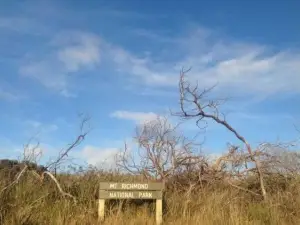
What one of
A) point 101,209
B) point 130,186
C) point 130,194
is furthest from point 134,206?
point 101,209

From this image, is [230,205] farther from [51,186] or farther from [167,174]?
[51,186]

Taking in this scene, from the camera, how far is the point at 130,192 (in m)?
11.5

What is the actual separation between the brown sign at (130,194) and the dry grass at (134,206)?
0.33 meters

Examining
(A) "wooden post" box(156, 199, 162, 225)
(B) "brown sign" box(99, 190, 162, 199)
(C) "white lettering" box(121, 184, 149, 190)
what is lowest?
(A) "wooden post" box(156, 199, 162, 225)

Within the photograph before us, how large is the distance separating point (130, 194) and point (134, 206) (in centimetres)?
67

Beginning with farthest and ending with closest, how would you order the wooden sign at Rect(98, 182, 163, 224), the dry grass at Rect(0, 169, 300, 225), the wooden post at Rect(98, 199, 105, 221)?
the wooden sign at Rect(98, 182, 163, 224) → the wooden post at Rect(98, 199, 105, 221) → the dry grass at Rect(0, 169, 300, 225)

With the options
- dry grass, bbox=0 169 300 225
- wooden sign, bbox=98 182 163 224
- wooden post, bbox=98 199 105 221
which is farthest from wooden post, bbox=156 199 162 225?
wooden post, bbox=98 199 105 221

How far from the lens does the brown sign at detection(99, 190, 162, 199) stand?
1128 cm

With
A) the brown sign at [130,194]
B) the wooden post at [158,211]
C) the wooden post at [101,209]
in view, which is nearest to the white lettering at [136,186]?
the brown sign at [130,194]

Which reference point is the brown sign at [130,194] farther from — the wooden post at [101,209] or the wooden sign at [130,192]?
the wooden post at [101,209]

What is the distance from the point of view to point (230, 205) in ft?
42.0

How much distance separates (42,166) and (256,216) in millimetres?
5907

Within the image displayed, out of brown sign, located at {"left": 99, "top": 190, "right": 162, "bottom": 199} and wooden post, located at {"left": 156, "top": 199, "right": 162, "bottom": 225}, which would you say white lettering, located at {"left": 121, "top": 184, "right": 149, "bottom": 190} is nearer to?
brown sign, located at {"left": 99, "top": 190, "right": 162, "bottom": 199}

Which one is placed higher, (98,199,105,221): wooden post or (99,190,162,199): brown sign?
(99,190,162,199): brown sign
